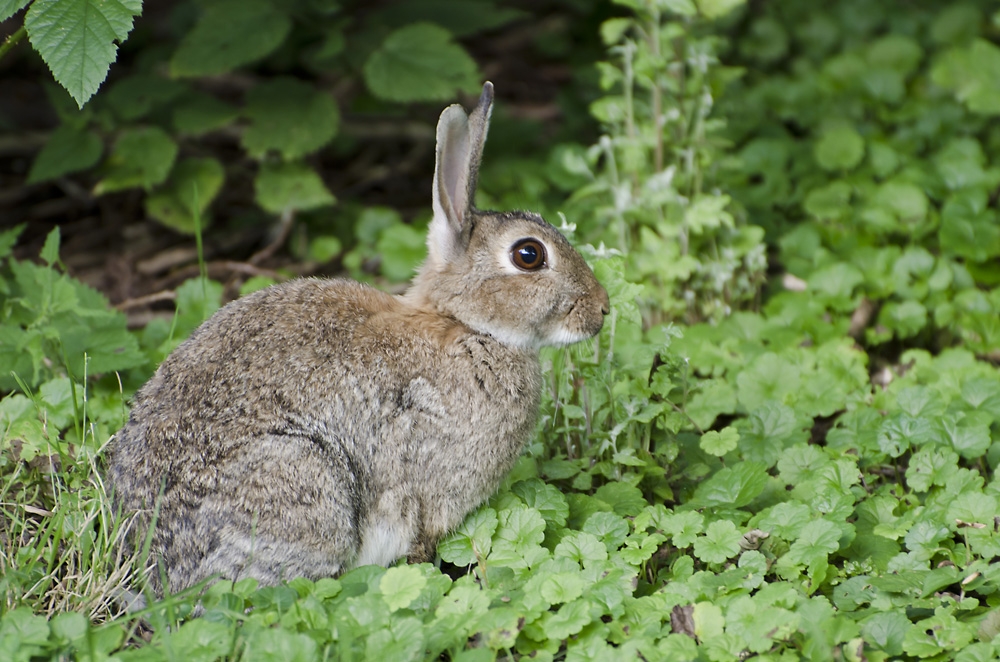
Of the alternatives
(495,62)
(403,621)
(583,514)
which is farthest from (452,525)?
(495,62)

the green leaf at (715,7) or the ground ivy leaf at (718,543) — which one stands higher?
the green leaf at (715,7)

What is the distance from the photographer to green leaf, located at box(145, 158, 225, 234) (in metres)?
6.62

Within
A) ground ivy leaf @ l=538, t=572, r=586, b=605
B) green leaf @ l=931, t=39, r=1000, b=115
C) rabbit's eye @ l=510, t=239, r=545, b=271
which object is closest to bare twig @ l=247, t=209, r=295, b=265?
rabbit's eye @ l=510, t=239, r=545, b=271

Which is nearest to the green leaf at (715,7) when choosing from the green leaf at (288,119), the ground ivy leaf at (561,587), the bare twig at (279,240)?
the green leaf at (288,119)

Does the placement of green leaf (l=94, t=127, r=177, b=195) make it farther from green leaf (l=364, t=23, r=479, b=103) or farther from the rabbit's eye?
the rabbit's eye

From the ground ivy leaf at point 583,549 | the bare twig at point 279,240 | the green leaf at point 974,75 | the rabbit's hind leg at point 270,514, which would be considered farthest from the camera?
the bare twig at point 279,240

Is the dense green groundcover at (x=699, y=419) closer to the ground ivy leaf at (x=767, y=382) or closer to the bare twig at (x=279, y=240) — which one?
the ground ivy leaf at (x=767, y=382)

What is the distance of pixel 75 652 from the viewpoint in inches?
130

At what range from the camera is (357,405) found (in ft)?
12.7

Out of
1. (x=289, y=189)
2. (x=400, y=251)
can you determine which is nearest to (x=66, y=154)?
(x=289, y=189)

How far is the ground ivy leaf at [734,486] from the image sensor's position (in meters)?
4.06

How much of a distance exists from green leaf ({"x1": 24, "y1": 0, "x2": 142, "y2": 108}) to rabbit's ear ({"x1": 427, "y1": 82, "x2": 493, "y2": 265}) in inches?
52.0

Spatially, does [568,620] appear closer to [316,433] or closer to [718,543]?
[718,543]

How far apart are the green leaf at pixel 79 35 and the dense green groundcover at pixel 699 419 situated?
1105mm
